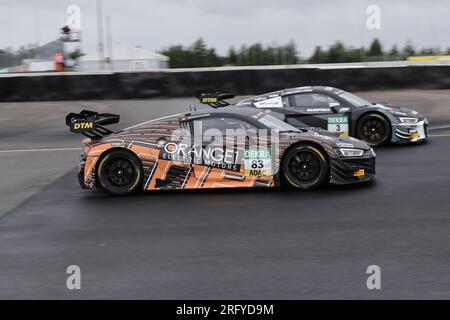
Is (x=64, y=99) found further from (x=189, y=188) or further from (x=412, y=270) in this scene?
(x=412, y=270)

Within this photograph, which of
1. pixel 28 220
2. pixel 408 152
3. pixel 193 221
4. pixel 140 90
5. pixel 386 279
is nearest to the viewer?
pixel 386 279

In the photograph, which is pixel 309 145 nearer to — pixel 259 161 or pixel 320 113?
pixel 259 161

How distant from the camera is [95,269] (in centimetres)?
645

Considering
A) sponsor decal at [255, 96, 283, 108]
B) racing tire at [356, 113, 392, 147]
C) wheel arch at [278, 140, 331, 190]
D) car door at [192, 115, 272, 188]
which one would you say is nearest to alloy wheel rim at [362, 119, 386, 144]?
racing tire at [356, 113, 392, 147]

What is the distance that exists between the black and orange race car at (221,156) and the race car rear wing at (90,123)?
0.78ft

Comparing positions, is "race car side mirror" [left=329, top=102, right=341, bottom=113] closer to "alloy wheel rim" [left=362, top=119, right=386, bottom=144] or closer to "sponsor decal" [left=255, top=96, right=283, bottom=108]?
"alloy wheel rim" [left=362, top=119, right=386, bottom=144]

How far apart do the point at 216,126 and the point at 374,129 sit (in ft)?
14.8

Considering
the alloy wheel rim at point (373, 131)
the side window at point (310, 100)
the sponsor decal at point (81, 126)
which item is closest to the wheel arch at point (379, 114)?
the alloy wheel rim at point (373, 131)

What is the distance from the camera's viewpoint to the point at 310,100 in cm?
1297

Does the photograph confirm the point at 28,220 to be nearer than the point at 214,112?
Result: Yes

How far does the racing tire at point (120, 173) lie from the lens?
9648 millimetres

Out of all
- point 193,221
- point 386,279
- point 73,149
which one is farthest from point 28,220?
point 73,149

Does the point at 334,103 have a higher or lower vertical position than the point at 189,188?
higher

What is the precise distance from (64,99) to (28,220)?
14.8m
